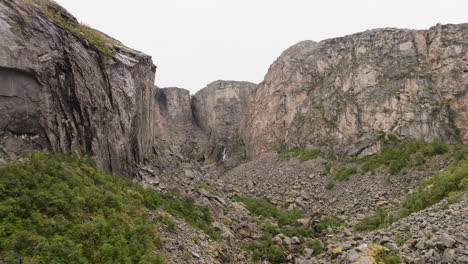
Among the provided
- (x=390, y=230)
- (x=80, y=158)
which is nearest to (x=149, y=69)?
(x=80, y=158)

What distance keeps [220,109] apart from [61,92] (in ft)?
188

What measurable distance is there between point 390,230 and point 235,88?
201 feet

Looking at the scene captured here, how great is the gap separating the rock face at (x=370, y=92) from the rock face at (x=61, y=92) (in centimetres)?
2665

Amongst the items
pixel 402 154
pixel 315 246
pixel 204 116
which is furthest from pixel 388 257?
pixel 204 116

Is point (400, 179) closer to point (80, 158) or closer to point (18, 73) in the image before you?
point (80, 158)

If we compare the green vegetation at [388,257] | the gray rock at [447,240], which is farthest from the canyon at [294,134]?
the green vegetation at [388,257]

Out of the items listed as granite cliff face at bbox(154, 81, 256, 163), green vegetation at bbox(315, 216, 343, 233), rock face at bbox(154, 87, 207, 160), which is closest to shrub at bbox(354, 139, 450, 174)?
green vegetation at bbox(315, 216, 343, 233)

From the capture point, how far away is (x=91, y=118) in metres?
18.4

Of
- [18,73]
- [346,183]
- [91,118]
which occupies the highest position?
[18,73]

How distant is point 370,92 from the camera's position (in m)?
38.8

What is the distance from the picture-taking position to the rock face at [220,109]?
66812mm

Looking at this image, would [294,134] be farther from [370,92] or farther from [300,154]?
[370,92]

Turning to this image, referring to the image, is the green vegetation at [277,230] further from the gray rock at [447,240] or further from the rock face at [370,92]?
the rock face at [370,92]

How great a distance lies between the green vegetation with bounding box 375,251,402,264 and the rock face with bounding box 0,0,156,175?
14974mm
